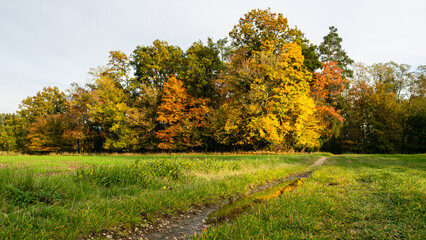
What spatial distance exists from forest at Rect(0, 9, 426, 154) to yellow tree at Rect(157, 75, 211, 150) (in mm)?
137

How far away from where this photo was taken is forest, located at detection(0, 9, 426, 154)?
21.5 meters

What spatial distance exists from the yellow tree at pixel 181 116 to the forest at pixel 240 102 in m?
0.14

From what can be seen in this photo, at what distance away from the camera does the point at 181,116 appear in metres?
27.0

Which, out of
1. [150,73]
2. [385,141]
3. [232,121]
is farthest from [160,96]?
[385,141]

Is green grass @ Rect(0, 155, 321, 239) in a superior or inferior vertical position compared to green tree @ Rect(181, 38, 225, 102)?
inferior

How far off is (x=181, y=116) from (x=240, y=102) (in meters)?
8.34

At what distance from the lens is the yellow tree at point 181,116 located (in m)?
26.7

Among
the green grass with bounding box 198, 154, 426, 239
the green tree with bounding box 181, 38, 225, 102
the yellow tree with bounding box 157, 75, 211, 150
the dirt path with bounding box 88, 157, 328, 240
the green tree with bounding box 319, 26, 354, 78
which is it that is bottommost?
the dirt path with bounding box 88, 157, 328, 240

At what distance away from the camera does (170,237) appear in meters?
3.47

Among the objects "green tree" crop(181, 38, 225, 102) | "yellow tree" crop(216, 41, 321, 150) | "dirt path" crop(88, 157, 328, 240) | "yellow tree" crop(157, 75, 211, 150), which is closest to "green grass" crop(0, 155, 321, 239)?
"dirt path" crop(88, 157, 328, 240)

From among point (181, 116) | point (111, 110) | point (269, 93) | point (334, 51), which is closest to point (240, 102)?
point (269, 93)

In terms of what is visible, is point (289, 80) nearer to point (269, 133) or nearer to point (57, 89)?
point (269, 133)

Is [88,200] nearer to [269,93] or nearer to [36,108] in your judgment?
[269,93]

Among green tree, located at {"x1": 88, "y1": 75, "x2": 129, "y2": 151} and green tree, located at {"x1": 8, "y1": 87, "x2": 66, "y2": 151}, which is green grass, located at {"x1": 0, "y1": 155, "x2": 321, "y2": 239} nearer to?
green tree, located at {"x1": 88, "y1": 75, "x2": 129, "y2": 151}
